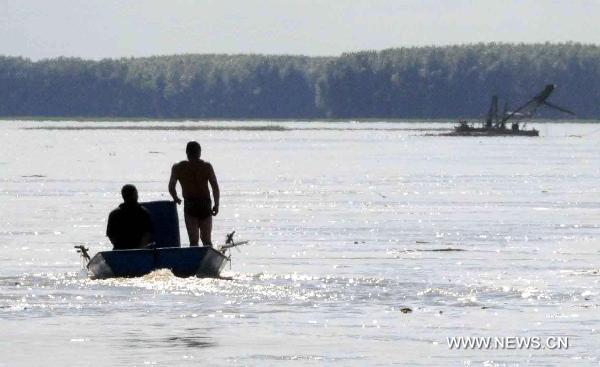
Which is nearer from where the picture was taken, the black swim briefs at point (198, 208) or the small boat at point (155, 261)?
the small boat at point (155, 261)

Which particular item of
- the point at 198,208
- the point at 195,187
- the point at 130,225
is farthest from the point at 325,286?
the point at 130,225

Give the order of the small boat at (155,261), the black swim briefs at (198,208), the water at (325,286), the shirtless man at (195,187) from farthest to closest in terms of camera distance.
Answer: the black swim briefs at (198,208)
the shirtless man at (195,187)
the small boat at (155,261)
the water at (325,286)

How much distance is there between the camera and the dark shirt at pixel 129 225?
954 inches

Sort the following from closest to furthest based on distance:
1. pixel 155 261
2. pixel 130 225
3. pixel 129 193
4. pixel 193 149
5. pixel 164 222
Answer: pixel 155 261, pixel 129 193, pixel 130 225, pixel 193 149, pixel 164 222

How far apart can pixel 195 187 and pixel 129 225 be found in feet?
4.17

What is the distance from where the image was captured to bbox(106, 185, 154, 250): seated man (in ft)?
79.5

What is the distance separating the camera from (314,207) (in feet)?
152

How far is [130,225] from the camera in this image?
2433 cm

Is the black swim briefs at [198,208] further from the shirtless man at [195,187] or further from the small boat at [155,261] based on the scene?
the small boat at [155,261]

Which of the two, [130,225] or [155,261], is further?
[130,225]

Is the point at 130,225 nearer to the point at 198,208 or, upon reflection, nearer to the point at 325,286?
the point at 198,208

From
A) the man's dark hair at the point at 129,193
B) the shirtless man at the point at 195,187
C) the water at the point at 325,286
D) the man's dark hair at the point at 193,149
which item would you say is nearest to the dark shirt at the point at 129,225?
the man's dark hair at the point at 129,193

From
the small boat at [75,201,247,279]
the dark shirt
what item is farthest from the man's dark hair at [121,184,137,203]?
the small boat at [75,201,247,279]

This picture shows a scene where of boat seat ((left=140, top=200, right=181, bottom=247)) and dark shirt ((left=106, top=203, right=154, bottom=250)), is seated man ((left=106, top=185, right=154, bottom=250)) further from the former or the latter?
boat seat ((left=140, top=200, right=181, bottom=247))
